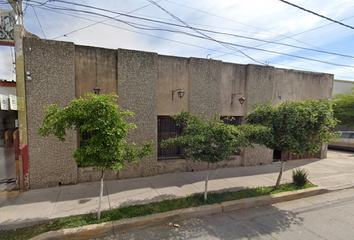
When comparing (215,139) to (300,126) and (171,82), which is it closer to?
(300,126)

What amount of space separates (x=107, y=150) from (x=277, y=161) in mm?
8965

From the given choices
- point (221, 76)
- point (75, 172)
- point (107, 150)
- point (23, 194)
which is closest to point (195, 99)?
point (221, 76)

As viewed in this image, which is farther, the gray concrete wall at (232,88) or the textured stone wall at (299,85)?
the textured stone wall at (299,85)

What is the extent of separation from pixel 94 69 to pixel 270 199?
6.83 m

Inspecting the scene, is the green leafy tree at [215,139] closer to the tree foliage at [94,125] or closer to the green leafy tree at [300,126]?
the green leafy tree at [300,126]

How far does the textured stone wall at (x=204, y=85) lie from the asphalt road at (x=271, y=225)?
411 centimetres

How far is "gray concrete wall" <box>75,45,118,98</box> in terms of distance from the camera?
6.02 meters

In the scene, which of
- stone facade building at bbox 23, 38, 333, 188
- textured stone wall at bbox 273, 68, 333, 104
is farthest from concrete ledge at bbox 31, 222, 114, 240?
textured stone wall at bbox 273, 68, 333, 104

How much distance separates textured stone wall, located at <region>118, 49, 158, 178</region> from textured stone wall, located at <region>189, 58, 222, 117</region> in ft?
5.20

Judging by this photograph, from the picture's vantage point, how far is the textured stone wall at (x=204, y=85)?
7453 mm

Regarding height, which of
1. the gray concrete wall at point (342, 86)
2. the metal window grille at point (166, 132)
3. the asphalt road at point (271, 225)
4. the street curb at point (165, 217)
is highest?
the gray concrete wall at point (342, 86)

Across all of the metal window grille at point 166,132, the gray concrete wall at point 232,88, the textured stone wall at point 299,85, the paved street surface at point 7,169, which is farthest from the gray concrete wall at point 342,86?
the paved street surface at point 7,169

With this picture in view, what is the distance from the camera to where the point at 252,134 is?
500cm

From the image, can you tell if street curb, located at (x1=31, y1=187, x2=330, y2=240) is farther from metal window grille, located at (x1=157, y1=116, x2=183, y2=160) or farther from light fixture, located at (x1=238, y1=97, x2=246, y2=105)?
light fixture, located at (x1=238, y1=97, x2=246, y2=105)
